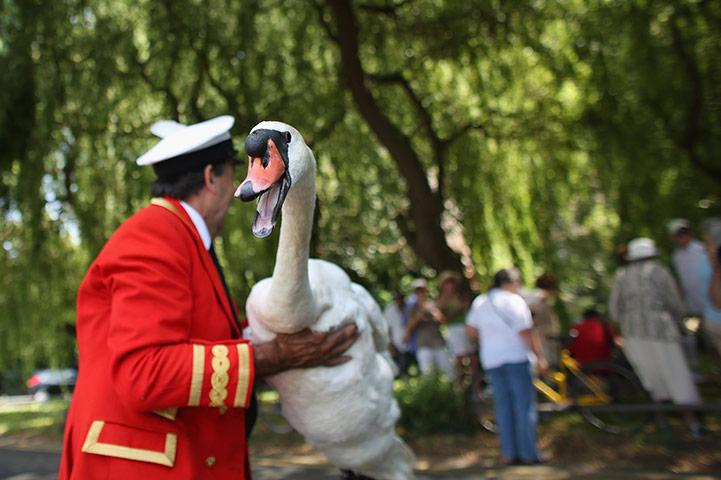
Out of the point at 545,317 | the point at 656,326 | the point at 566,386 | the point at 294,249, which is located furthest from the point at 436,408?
the point at 294,249

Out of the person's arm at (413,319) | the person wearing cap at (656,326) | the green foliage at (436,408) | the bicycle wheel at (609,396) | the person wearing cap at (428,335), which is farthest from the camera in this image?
the person's arm at (413,319)

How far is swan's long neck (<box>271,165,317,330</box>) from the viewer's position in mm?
1887

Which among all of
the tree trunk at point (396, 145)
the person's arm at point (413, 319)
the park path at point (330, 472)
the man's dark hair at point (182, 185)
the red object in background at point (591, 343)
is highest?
the tree trunk at point (396, 145)

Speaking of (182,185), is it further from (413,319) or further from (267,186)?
(413,319)

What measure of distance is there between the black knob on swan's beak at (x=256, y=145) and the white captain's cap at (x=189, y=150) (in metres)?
0.85

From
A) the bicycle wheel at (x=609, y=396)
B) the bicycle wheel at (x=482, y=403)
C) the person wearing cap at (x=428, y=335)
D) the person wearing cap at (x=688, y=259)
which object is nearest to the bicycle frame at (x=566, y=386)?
the bicycle wheel at (x=609, y=396)

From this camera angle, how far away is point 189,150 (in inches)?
90.1

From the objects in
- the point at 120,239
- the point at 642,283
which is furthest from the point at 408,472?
the point at 642,283

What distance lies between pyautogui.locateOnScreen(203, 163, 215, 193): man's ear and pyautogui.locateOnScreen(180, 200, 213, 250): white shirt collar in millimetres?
103

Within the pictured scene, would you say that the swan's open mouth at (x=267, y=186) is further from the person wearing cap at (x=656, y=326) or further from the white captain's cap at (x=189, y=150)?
the person wearing cap at (x=656, y=326)

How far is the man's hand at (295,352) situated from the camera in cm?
202

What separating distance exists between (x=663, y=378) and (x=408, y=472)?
5.17 m

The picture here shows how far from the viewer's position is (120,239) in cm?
200

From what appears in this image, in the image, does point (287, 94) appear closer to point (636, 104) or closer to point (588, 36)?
point (588, 36)
